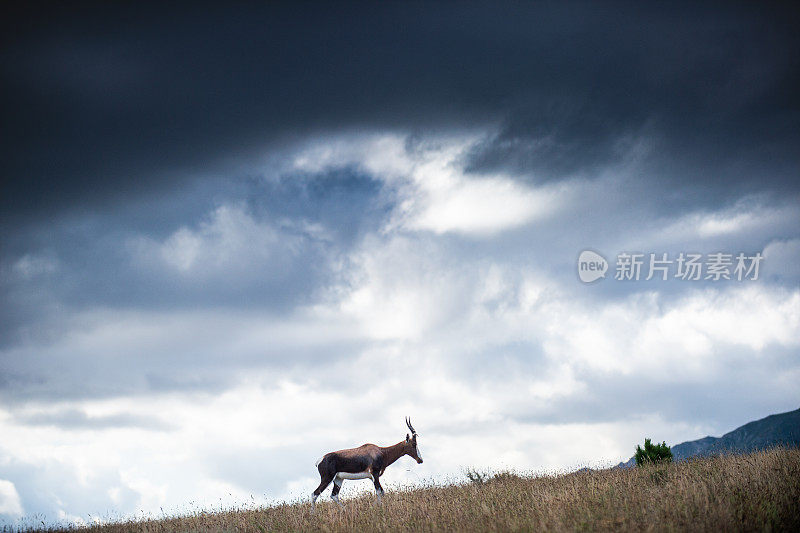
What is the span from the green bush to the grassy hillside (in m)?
2.53

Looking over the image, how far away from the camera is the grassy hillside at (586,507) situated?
1203cm

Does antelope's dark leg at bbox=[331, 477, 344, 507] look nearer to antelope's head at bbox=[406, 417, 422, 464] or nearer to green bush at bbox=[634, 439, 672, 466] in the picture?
antelope's head at bbox=[406, 417, 422, 464]

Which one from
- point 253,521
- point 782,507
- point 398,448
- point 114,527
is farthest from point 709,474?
point 114,527

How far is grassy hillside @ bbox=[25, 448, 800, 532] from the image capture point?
39.5 ft

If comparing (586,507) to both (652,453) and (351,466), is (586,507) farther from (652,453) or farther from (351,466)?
(652,453)

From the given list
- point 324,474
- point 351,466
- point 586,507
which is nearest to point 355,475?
point 351,466

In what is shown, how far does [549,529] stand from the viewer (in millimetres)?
11680

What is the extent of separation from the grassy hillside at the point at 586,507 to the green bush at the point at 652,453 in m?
2.53

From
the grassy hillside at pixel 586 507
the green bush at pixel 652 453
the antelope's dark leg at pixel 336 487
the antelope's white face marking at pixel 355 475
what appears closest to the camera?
the grassy hillside at pixel 586 507

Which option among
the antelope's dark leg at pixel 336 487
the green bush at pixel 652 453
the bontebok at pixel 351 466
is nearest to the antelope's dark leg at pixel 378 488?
the bontebok at pixel 351 466

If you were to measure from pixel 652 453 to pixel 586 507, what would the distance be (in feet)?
40.5

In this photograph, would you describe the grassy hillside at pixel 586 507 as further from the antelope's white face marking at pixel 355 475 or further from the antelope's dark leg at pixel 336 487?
the antelope's white face marking at pixel 355 475

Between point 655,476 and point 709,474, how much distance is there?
1414mm

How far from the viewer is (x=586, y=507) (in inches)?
532
